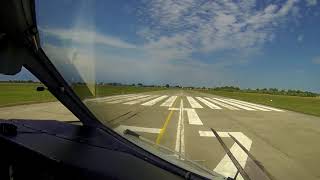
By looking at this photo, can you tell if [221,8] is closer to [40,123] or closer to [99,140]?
[99,140]

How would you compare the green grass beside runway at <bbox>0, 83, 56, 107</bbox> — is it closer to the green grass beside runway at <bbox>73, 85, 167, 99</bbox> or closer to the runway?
the green grass beside runway at <bbox>73, 85, 167, 99</bbox>

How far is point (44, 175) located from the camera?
265 centimetres

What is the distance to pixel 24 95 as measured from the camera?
29.9 metres

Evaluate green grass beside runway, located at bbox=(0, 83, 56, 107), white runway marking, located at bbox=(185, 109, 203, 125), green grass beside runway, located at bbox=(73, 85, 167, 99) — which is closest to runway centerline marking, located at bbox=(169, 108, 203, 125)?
white runway marking, located at bbox=(185, 109, 203, 125)

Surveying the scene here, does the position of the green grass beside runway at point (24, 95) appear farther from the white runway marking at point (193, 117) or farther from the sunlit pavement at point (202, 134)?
the white runway marking at point (193, 117)

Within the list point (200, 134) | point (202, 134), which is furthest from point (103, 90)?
point (202, 134)

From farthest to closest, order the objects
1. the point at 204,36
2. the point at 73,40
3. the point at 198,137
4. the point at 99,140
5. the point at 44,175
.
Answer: the point at 198,137
the point at 99,140
the point at 44,175
the point at 204,36
the point at 73,40

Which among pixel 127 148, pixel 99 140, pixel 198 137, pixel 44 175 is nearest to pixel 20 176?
pixel 44 175

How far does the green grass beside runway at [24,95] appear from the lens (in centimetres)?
325

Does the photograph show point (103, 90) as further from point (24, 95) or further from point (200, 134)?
point (24, 95)

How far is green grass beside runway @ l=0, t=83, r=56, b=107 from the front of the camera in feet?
10.7

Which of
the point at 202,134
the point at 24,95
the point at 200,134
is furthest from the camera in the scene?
the point at 24,95

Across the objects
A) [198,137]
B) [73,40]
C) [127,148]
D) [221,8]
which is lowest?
[198,137]

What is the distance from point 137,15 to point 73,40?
42 centimetres
